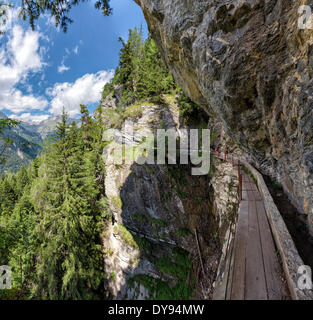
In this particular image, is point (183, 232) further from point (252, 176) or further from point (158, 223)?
point (252, 176)

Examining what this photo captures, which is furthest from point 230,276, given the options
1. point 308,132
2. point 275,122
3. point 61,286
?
point 61,286

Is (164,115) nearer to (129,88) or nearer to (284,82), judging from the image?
(129,88)

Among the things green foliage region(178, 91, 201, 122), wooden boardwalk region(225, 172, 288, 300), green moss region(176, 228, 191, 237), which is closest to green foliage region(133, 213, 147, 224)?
green moss region(176, 228, 191, 237)

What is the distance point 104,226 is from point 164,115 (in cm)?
1220

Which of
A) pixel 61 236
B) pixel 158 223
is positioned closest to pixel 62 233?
pixel 61 236

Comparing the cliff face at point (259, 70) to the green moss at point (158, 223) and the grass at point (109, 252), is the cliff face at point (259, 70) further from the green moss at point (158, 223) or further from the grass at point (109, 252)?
the grass at point (109, 252)

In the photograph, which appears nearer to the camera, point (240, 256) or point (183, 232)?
point (240, 256)

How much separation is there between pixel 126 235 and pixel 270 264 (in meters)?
12.1

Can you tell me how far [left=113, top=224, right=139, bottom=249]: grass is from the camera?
12.4 m

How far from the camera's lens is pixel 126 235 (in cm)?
1285

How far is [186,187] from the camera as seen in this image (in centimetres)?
1078

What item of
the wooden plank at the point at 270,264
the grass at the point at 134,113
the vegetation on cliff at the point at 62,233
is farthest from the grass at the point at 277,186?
the grass at the point at 134,113

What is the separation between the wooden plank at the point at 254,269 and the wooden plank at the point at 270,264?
0.06 meters

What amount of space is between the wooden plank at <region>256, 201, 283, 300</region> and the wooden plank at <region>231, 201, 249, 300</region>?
317mm
